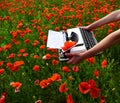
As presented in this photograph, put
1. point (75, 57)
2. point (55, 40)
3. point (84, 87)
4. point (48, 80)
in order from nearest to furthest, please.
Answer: point (75, 57) < point (84, 87) < point (55, 40) < point (48, 80)

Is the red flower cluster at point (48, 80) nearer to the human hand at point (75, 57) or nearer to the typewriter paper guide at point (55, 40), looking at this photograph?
the typewriter paper guide at point (55, 40)

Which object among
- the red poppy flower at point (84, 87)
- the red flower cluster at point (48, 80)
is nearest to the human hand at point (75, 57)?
the red poppy flower at point (84, 87)

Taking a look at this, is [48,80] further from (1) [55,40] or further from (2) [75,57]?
(2) [75,57]

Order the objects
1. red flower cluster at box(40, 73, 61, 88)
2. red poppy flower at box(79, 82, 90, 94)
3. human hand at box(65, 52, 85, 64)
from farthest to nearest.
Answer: red flower cluster at box(40, 73, 61, 88) → red poppy flower at box(79, 82, 90, 94) → human hand at box(65, 52, 85, 64)

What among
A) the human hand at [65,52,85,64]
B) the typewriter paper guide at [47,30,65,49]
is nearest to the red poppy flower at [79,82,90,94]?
the human hand at [65,52,85,64]

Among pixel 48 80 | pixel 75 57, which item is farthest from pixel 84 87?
pixel 48 80

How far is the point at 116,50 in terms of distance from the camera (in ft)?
11.0

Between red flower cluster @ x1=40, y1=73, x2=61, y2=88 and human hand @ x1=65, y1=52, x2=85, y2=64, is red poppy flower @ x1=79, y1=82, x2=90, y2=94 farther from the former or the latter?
→ red flower cluster @ x1=40, y1=73, x2=61, y2=88

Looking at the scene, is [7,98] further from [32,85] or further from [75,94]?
[75,94]

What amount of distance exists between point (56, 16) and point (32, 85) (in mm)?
2150

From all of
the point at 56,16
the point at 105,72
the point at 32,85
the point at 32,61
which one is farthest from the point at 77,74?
the point at 56,16

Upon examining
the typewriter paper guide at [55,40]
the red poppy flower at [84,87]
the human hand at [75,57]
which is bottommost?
the red poppy flower at [84,87]

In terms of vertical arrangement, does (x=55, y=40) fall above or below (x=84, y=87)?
above

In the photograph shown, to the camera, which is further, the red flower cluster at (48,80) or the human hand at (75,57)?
the red flower cluster at (48,80)
